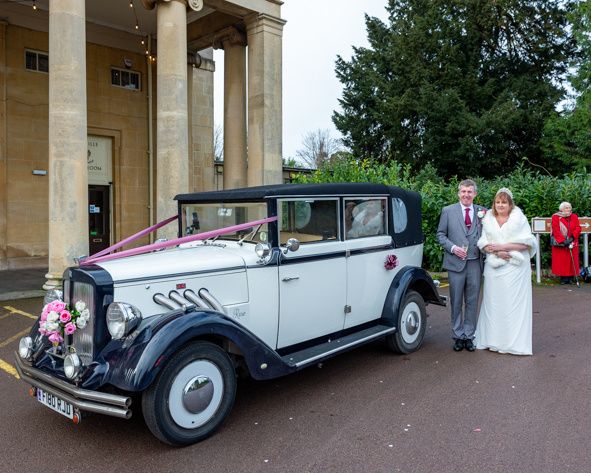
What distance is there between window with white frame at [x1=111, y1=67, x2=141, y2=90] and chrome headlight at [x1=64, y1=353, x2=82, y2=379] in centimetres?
1477

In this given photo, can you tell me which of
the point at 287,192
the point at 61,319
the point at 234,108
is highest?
the point at 234,108

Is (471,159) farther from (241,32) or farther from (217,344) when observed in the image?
(217,344)

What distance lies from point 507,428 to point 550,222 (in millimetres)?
8582

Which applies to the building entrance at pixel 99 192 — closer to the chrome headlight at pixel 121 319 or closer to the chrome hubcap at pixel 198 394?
the chrome headlight at pixel 121 319

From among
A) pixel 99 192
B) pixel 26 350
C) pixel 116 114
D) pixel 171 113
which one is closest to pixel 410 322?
pixel 26 350

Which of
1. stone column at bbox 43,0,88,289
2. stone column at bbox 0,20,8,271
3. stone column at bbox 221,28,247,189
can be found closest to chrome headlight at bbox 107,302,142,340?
stone column at bbox 43,0,88,289

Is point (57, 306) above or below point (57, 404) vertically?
above

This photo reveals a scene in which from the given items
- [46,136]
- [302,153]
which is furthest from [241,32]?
[302,153]

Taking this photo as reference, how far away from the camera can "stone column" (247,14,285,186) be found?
43.7ft

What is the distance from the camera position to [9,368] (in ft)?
17.5

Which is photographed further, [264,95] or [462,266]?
[264,95]

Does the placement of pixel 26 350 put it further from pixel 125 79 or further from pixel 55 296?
pixel 125 79

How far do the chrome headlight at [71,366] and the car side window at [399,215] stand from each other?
363 centimetres

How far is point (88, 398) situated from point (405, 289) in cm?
349
